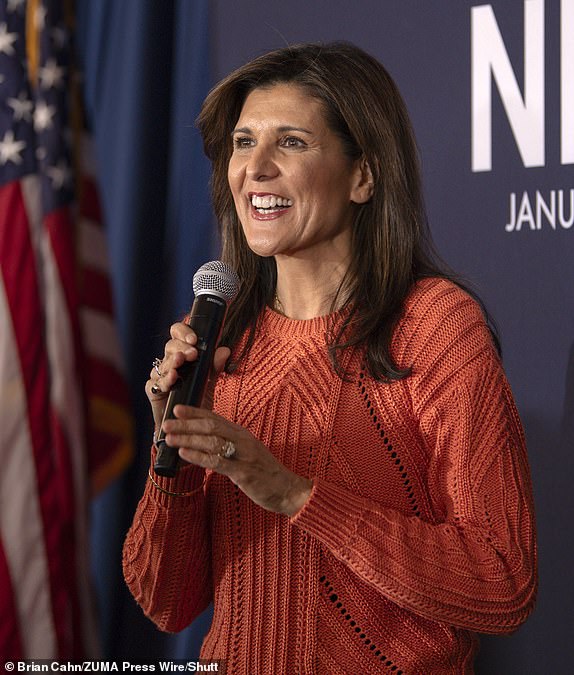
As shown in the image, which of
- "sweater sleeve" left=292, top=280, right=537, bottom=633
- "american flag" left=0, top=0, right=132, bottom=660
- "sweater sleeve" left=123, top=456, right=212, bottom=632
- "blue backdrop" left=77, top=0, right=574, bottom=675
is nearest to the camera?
"american flag" left=0, top=0, right=132, bottom=660

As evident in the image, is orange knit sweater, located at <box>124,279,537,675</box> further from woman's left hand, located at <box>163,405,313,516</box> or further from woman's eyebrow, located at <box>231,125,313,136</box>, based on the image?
woman's eyebrow, located at <box>231,125,313,136</box>

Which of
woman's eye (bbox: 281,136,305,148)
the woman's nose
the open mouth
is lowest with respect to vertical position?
the open mouth

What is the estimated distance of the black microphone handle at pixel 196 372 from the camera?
4.33ft

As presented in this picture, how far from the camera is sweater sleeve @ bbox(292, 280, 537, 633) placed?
1.51 m

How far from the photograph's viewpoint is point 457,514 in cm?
158

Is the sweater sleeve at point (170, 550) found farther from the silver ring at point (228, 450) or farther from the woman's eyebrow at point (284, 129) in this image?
the woman's eyebrow at point (284, 129)

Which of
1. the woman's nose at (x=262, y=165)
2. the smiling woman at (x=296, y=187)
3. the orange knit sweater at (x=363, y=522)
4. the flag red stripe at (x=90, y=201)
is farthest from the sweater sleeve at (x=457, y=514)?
the flag red stripe at (x=90, y=201)

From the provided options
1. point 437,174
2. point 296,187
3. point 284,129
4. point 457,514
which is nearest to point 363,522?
point 457,514

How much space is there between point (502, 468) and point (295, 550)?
1.24 feet

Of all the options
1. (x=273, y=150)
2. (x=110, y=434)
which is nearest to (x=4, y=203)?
(x=110, y=434)

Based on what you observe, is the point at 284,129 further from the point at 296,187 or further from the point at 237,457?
the point at 237,457

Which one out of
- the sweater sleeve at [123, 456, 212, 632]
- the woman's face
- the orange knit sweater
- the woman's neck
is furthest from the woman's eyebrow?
the sweater sleeve at [123, 456, 212, 632]

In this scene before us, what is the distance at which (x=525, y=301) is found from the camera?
7.82 ft

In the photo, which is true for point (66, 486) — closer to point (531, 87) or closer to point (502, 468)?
point (502, 468)
